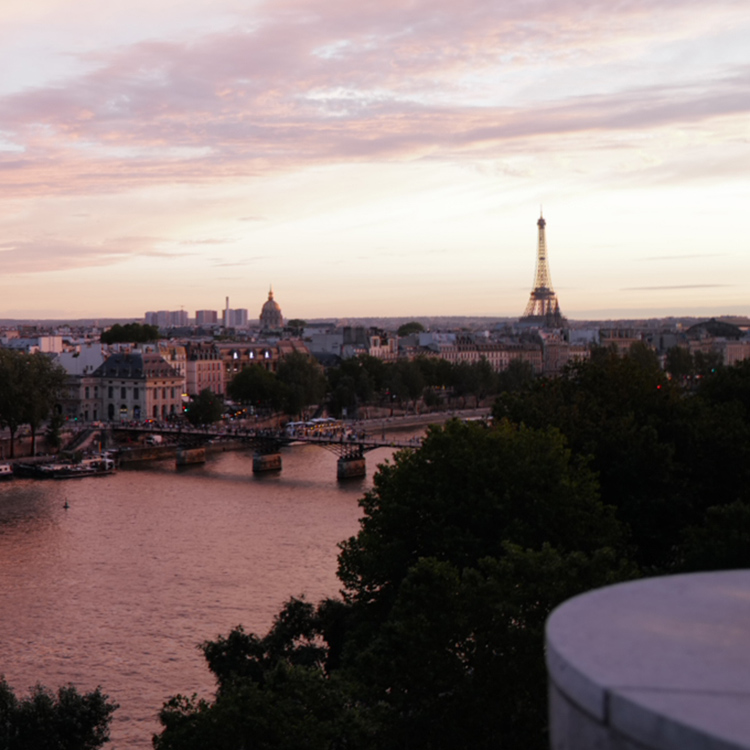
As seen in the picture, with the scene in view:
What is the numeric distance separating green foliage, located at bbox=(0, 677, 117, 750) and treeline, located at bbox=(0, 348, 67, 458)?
26800 millimetres

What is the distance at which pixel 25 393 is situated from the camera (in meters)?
35.3

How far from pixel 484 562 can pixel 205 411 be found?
34549mm

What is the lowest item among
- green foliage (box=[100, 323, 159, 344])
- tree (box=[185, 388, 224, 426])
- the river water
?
the river water

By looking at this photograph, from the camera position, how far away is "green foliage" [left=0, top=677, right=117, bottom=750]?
30.2ft

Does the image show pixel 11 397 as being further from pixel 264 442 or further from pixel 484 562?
pixel 484 562

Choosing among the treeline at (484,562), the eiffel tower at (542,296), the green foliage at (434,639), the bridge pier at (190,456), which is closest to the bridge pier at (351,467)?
the bridge pier at (190,456)

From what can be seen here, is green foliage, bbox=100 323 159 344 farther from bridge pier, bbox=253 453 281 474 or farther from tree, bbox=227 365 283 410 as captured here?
bridge pier, bbox=253 453 281 474

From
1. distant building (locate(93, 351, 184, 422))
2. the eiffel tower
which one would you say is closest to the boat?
distant building (locate(93, 351, 184, 422))

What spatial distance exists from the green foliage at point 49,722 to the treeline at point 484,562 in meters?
0.71

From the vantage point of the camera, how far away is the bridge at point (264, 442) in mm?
32363

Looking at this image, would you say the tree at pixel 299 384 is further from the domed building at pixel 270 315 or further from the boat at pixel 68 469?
the domed building at pixel 270 315

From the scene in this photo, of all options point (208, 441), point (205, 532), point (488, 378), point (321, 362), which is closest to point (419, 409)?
point (488, 378)

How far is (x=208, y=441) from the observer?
39.2 meters

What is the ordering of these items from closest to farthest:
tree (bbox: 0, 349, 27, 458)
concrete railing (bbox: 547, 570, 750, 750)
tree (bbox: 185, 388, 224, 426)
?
concrete railing (bbox: 547, 570, 750, 750) < tree (bbox: 0, 349, 27, 458) < tree (bbox: 185, 388, 224, 426)
